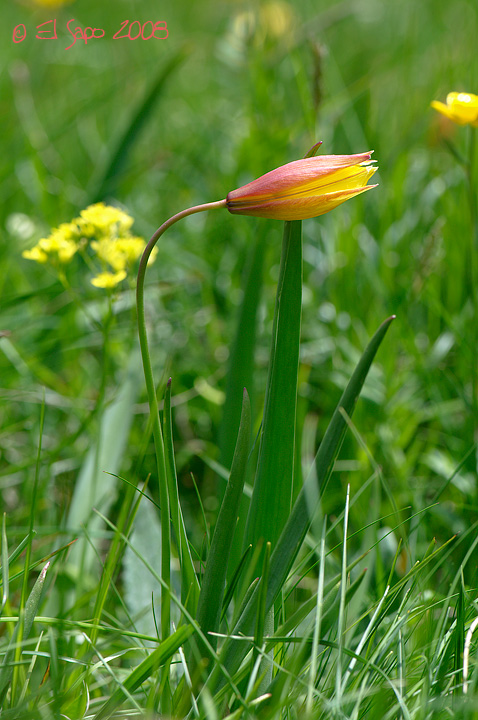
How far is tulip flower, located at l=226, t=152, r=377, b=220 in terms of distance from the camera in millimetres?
614

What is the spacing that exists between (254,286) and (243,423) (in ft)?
0.98

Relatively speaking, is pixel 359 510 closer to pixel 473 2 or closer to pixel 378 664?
pixel 378 664

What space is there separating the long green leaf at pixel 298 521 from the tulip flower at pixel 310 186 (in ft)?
0.54

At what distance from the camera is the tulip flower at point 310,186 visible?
0.61 meters

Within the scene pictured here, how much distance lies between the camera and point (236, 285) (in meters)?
1.62

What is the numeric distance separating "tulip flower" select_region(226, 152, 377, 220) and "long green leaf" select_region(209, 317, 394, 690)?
165 mm

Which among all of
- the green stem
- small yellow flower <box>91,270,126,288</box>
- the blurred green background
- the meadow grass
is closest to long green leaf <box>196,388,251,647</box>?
the meadow grass

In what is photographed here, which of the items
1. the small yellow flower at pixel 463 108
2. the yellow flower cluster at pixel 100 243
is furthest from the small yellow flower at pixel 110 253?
the small yellow flower at pixel 463 108

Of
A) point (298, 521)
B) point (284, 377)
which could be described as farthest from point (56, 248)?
point (298, 521)

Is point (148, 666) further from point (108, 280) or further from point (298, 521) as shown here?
point (108, 280)

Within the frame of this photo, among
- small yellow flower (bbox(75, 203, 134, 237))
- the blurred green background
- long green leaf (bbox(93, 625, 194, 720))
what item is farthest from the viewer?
the blurred green background

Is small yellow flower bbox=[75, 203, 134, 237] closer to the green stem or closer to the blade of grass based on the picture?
the blade of grass

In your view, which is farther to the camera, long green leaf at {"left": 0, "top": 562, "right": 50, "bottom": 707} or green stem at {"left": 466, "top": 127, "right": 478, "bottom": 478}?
green stem at {"left": 466, "top": 127, "right": 478, "bottom": 478}

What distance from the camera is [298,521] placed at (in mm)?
619
